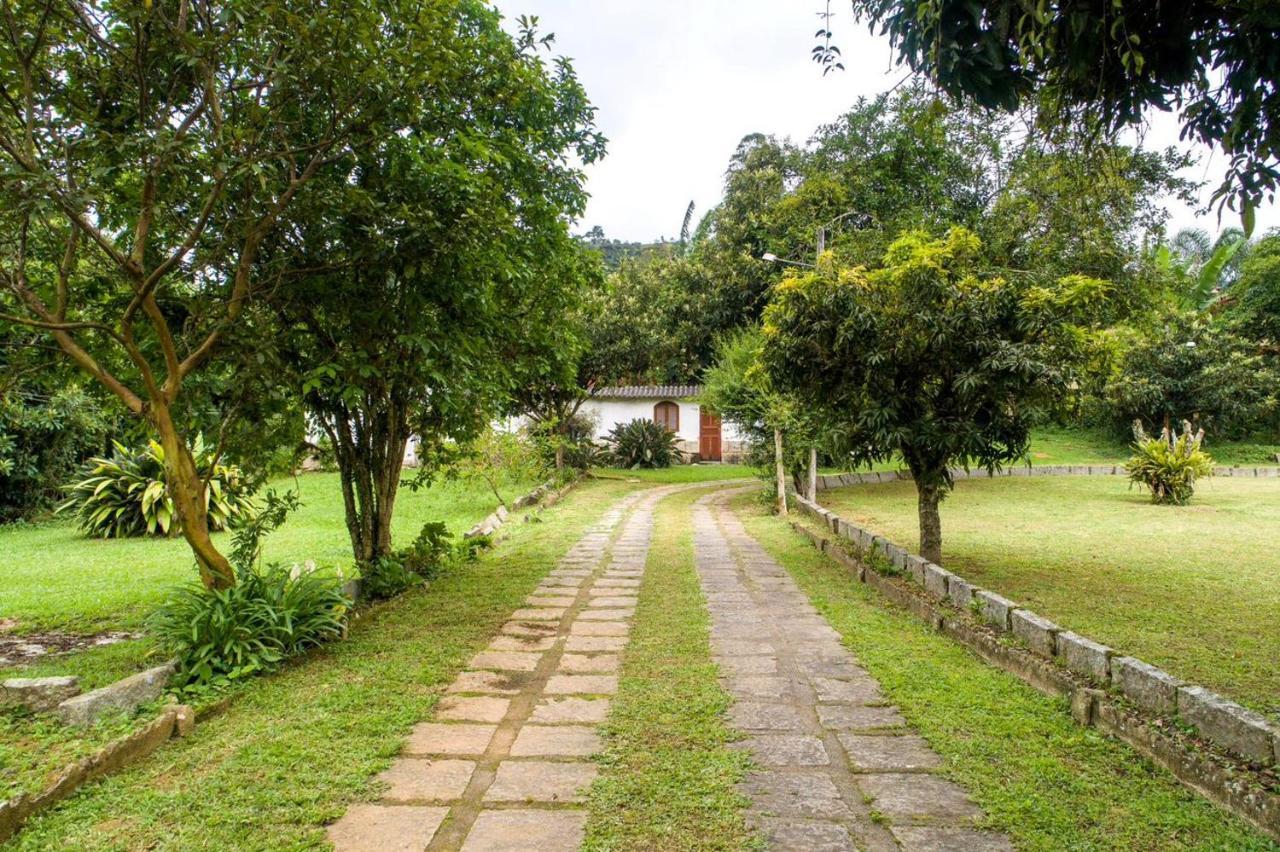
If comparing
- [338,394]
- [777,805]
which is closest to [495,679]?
[777,805]

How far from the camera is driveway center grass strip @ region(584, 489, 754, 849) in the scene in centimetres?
253

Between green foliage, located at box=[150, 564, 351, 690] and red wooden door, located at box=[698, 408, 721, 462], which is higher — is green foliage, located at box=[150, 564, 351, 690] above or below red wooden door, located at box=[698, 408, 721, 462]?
below

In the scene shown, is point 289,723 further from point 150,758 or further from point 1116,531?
point 1116,531

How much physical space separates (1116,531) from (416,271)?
360 inches

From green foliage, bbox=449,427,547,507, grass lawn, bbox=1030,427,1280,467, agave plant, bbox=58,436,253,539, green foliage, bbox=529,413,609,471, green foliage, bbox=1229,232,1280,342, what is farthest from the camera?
green foliage, bbox=1229,232,1280,342

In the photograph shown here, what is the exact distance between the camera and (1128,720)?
3219mm

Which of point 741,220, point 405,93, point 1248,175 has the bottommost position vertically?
point 1248,175

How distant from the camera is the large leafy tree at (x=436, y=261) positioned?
15.6ft

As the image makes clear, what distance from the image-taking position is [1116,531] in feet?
31.5

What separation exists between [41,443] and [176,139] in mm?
10899

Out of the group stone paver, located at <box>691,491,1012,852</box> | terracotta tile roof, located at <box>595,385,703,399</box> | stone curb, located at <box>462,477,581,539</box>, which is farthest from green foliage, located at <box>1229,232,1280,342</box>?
stone paver, located at <box>691,491,1012,852</box>

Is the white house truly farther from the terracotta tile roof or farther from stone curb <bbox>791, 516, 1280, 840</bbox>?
stone curb <bbox>791, 516, 1280, 840</bbox>

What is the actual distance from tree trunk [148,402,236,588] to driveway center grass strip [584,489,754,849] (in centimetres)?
247

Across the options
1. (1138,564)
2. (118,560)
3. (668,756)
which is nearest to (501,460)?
(118,560)
